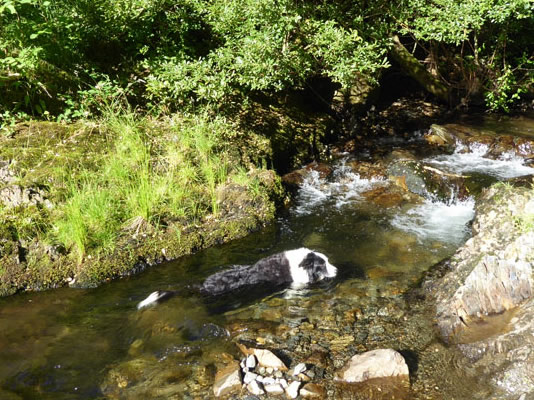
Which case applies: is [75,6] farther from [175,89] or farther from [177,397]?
[177,397]

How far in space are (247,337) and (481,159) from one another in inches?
271

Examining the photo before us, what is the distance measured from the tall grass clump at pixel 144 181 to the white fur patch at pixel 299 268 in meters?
1.74

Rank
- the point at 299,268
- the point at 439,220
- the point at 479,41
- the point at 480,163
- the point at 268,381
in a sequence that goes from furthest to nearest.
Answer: the point at 479,41, the point at 480,163, the point at 439,220, the point at 299,268, the point at 268,381

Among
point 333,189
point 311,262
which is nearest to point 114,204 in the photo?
point 311,262

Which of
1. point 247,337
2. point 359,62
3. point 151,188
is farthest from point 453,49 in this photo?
point 247,337

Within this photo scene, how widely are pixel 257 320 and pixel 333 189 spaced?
394cm

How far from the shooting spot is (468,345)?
3.86 meters

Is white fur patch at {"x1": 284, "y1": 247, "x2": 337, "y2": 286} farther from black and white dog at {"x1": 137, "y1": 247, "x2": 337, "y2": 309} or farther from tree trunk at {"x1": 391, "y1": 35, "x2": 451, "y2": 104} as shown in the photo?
tree trunk at {"x1": 391, "y1": 35, "x2": 451, "y2": 104}

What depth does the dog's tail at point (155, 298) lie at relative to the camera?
4988 millimetres

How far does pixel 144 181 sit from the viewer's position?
6430mm

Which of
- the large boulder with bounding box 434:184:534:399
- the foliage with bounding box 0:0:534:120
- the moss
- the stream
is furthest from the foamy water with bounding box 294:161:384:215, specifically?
the large boulder with bounding box 434:184:534:399

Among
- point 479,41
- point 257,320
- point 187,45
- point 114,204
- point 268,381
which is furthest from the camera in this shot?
point 479,41

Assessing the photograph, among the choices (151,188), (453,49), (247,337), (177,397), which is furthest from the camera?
(453,49)

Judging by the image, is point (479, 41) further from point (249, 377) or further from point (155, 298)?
point (249, 377)
